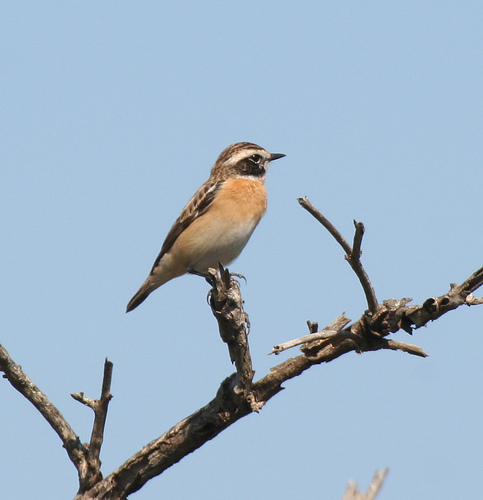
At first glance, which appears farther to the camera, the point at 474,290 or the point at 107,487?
the point at 107,487

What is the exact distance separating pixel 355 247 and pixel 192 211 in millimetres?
6994

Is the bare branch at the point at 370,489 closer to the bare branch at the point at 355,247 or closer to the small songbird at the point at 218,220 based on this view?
the bare branch at the point at 355,247

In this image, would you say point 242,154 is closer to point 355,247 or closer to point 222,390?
point 222,390

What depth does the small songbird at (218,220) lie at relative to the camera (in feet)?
43.9

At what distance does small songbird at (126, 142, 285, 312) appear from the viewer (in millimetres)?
13375

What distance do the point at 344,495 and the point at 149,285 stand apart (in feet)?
29.1

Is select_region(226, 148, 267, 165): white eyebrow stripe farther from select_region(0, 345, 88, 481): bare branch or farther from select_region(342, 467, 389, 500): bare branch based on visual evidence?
select_region(342, 467, 389, 500): bare branch

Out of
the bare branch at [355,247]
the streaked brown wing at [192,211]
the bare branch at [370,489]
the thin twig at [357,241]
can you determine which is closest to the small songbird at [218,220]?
the streaked brown wing at [192,211]

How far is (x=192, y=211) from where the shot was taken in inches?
554

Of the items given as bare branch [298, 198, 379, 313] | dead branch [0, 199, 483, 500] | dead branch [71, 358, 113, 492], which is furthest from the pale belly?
bare branch [298, 198, 379, 313]

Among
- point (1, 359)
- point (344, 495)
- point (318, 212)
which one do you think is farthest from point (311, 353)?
point (1, 359)

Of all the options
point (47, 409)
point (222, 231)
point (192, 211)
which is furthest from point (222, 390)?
point (192, 211)

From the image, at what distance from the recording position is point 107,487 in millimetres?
8180

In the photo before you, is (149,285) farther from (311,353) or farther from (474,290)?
(474,290)
